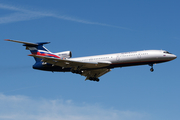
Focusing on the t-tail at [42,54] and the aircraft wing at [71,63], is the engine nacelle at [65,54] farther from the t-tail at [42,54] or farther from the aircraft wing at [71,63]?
the aircraft wing at [71,63]

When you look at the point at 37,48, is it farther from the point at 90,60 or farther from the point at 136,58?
the point at 136,58

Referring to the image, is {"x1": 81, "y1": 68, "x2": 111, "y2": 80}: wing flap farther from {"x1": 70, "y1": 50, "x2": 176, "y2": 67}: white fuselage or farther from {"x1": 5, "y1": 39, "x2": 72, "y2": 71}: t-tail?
{"x1": 5, "y1": 39, "x2": 72, "y2": 71}: t-tail

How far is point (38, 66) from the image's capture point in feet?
169

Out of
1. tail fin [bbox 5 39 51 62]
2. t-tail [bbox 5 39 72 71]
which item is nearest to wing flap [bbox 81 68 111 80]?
t-tail [bbox 5 39 72 71]

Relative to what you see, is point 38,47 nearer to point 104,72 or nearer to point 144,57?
point 104,72

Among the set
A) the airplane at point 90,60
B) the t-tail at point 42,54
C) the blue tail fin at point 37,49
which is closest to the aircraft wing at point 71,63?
the airplane at point 90,60

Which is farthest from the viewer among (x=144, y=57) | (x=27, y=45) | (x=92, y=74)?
(x=92, y=74)

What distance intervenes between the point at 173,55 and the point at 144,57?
15.4ft

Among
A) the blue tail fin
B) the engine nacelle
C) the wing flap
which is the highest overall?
the blue tail fin

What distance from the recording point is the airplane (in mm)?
48625

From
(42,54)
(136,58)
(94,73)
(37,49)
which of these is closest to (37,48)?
→ (37,49)

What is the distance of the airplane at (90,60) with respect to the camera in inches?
1914

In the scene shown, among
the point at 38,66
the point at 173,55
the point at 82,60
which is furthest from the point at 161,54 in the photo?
the point at 38,66

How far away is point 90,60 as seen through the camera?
50.5 meters
